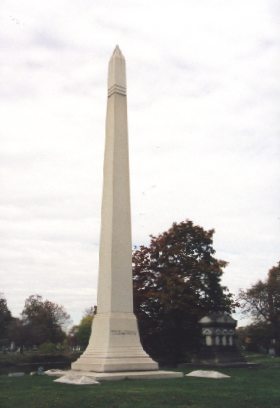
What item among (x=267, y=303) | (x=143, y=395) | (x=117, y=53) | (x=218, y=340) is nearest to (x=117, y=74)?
(x=117, y=53)

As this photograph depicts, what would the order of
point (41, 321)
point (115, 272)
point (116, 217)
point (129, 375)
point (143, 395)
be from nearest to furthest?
point (143, 395)
point (129, 375)
point (115, 272)
point (116, 217)
point (41, 321)

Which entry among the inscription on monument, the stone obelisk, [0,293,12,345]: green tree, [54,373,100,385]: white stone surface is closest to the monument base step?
the stone obelisk

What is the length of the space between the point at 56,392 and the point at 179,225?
23.2 meters

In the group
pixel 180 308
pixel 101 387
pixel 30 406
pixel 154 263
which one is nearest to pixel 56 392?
pixel 101 387

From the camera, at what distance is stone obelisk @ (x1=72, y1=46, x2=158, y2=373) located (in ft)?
66.2

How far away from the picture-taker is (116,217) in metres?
22.2

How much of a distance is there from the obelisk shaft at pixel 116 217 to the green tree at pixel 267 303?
3434cm

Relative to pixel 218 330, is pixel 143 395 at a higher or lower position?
lower

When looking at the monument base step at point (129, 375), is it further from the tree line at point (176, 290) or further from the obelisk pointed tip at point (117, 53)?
the obelisk pointed tip at point (117, 53)

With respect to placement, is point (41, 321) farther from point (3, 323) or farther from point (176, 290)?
point (176, 290)

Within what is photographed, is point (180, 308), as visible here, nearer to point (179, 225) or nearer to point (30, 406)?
point (179, 225)

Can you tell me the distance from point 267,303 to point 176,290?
87.1 ft

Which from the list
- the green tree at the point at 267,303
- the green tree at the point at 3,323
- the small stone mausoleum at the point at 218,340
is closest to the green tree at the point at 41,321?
the green tree at the point at 3,323

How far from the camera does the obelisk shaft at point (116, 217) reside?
21.5 meters
